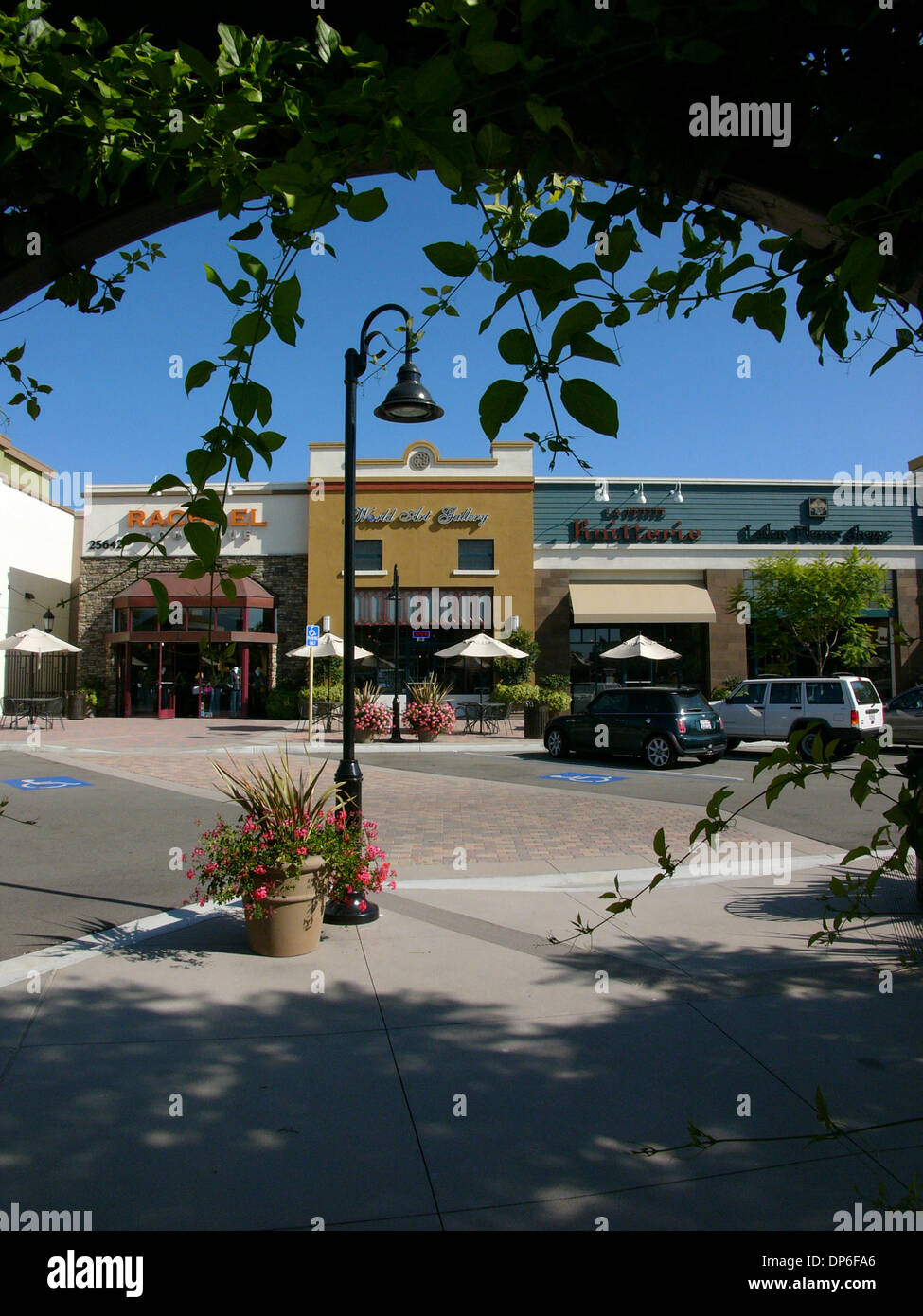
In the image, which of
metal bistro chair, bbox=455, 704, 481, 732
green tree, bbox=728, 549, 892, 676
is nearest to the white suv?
green tree, bbox=728, 549, 892, 676

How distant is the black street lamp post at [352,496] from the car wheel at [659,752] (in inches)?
431

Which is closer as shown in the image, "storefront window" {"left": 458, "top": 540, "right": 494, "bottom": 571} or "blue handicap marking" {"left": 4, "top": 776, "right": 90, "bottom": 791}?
"blue handicap marking" {"left": 4, "top": 776, "right": 90, "bottom": 791}

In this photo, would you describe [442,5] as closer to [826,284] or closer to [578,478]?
[826,284]

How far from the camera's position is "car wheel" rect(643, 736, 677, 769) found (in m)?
17.3

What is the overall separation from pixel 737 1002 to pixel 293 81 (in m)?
4.49

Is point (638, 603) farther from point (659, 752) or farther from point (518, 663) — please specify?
point (659, 752)

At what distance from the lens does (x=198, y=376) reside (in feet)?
5.14

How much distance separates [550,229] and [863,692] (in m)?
19.8

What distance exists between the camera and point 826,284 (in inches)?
73.4

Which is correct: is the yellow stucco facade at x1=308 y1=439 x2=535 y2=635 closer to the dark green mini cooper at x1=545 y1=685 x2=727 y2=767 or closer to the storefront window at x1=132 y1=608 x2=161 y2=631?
the storefront window at x1=132 y1=608 x2=161 y2=631

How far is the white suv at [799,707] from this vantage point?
61.9 ft

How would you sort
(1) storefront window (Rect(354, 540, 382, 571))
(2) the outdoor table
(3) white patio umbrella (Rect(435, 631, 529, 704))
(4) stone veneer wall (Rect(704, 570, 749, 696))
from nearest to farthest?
(3) white patio umbrella (Rect(435, 631, 529, 704)) → (2) the outdoor table → (4) stone veneer wall (Rect(704, 570, 749, 696)) → (1) storefront window (Rect(354, 540, 382, 571))

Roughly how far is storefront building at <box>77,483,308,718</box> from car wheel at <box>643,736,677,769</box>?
677 inches
